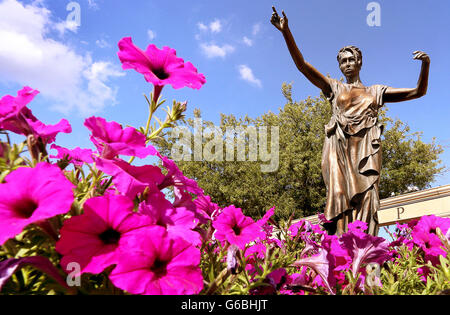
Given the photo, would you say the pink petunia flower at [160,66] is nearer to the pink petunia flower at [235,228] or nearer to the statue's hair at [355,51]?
the pink petunia flower at [235,228]

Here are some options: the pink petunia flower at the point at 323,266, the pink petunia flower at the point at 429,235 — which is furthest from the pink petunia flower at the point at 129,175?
the pink petunia flower at the point at 429,235

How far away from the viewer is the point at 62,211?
572 mm

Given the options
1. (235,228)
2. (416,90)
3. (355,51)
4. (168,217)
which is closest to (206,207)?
(235,228)

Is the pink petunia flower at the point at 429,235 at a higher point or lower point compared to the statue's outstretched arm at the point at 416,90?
lower

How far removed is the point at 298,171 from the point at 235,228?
19.9 metres

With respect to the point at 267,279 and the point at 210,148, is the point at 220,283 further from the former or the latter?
the point at 210,148

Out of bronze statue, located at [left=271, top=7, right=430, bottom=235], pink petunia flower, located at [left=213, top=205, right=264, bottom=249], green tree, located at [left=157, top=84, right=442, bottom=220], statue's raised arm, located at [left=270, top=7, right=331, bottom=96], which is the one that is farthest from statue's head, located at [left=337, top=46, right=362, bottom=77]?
green tree, located at [left=157, top=84, right=442, bottom=220]

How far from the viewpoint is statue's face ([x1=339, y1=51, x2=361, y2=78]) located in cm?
491

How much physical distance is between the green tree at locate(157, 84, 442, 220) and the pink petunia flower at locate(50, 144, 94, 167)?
19462 millimetres

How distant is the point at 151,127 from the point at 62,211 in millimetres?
393

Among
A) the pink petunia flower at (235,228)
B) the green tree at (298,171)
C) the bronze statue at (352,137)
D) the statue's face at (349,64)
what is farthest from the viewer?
the green tree at (298,171)

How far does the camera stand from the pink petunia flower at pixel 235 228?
899 mm

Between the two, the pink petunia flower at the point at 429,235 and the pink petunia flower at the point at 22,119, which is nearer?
the pink petunia flower at the point at 22,119

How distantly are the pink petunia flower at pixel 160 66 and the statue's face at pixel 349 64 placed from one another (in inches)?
182
